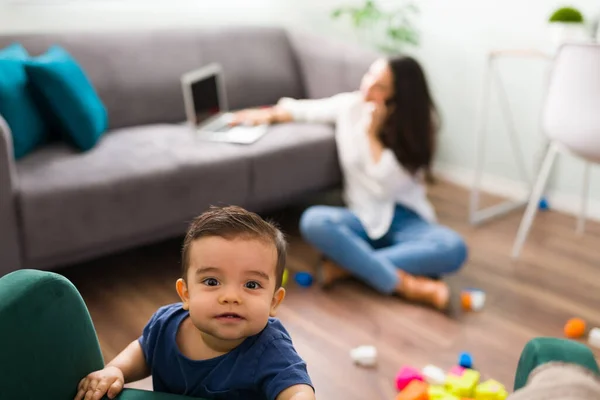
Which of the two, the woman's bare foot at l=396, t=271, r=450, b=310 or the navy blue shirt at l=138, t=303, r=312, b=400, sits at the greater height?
the navy blue shirt at l=138, t=303, r=312, b=400

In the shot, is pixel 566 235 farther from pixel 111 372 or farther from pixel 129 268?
pixel 111 372

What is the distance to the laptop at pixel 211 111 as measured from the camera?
8.41ft

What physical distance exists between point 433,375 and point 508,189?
1752 millimetres

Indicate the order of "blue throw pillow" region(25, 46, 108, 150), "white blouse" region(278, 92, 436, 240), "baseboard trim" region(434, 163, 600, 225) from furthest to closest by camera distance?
"baseboard trim" region(434, 163, 600, 225) → "white blouse" region(278, 92, 436, 240) → "blue throw pillow" region(25, 46, 108, 150)

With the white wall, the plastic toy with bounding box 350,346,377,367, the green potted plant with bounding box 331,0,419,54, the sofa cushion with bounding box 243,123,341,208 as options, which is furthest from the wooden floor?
the green potted plant with bounding box 331,0,419,54

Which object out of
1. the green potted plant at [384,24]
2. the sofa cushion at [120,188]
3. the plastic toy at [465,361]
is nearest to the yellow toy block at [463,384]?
the plastic toy at [465,361]

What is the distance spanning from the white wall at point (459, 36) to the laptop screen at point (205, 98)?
59 cm

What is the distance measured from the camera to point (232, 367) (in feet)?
3.46

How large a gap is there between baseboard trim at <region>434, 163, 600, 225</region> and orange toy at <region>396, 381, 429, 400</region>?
5.40 ft

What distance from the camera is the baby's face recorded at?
3.27ft

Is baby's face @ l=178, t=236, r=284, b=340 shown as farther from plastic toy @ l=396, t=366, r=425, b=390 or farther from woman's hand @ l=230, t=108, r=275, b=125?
woman's hand @ l=230, t=108, r=275, b=125

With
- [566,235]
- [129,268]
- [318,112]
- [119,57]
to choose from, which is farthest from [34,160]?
[566,235]

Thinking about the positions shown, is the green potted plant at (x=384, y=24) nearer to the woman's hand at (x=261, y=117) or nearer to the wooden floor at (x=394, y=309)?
the woman's hand at (x=261, y=117)

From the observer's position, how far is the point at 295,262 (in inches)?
97.4
